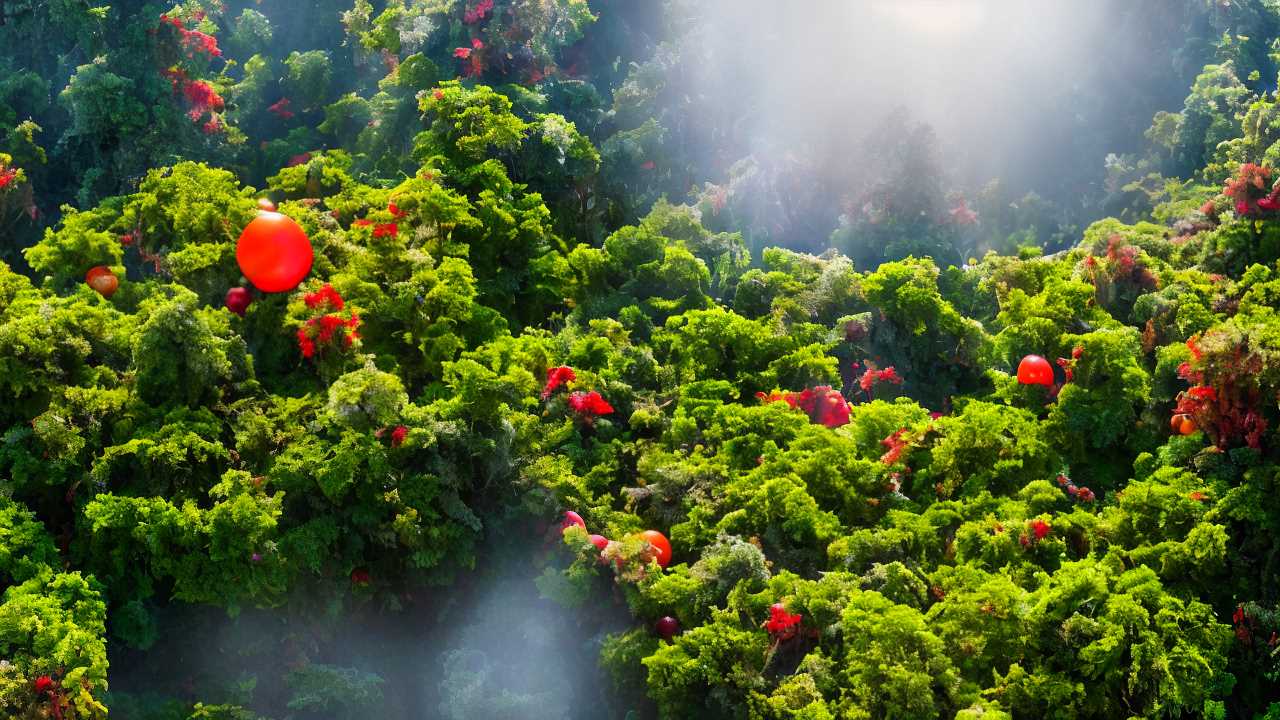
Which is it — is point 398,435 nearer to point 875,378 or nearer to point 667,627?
point 667,627

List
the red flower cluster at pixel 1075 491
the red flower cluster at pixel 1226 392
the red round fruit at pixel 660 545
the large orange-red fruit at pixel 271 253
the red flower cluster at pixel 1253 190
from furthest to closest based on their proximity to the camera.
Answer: the red flower cluster at pixel 1253 190
the large orange-red fruit at pixel 271 253
the red flower cluster at pixel 1075 491
the red round fruit at pixel 660 545
the red flower cluster at pixel 1226 392

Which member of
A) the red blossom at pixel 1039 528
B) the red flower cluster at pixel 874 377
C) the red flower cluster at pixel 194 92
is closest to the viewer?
the red blossom at pixel 1039 528

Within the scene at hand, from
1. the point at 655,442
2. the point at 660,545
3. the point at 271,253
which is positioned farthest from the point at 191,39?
the point at 660,545

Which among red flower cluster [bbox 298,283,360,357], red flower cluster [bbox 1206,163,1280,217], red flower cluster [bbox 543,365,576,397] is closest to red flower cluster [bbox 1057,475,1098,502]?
red flower cluster [bbox 1206,163,1280,217]

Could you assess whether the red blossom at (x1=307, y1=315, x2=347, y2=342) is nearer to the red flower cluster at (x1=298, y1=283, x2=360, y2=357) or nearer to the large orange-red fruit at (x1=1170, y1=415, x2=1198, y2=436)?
the red flower cluster at (x1=298, y1=283, x2=360, y2=357)

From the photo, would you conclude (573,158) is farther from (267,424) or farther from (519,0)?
(267,424)

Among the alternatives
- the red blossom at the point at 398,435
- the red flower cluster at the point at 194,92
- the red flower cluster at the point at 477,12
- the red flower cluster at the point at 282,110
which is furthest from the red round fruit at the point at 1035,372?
the red flower cluster at the point at 282,110

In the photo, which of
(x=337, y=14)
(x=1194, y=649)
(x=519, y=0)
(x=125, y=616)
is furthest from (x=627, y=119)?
(x=1194, y=649)

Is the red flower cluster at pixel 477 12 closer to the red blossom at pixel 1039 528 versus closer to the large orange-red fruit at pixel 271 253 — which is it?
the large orange-red fruit at pixel 271 253
